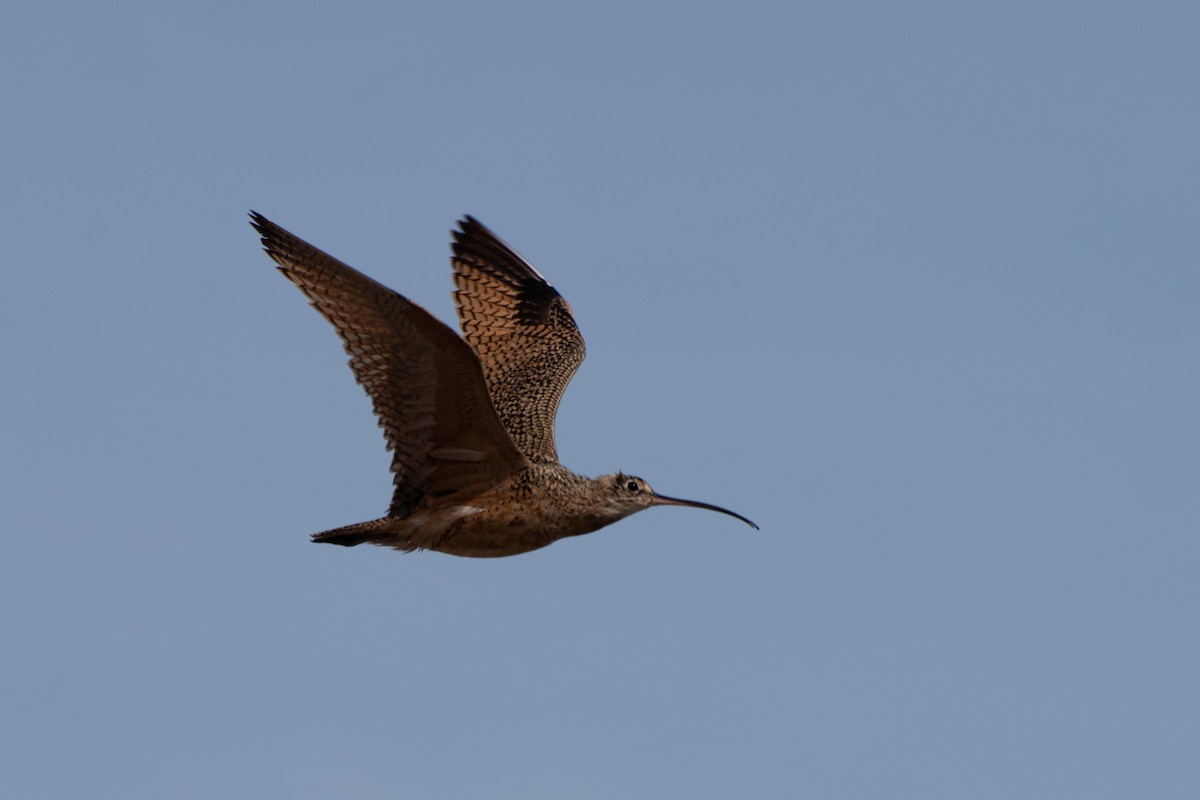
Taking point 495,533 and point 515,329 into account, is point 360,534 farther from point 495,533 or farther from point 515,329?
point 515,329

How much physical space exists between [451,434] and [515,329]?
4247 mm

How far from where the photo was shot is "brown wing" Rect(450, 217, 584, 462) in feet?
60.0

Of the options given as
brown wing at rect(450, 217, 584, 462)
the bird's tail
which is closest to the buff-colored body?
the bird's tail

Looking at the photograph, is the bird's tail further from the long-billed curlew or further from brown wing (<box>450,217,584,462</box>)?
brown wing (<box>450,217,584,462</box>)

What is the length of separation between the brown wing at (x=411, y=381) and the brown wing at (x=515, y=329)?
1.85m

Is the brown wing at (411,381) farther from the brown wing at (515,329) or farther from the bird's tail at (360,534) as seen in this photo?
the brown wing at (515,329)

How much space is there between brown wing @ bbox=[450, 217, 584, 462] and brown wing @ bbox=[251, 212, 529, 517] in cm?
185

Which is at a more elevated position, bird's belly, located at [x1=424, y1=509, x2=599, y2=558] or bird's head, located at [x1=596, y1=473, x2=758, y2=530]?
bird's head, located at [x1=596, y1=473, x2=758, y2=530]

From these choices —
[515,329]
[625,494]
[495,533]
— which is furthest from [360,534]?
[515,329]

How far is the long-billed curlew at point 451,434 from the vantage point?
1459 centimetres

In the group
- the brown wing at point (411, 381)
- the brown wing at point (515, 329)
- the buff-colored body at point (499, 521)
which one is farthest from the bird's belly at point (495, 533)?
the brown wing at point (515, 329)

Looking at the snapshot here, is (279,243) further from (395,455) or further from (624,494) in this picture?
(624,494)

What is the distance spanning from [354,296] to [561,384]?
4.55 m

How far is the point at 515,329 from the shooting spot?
781 inches
